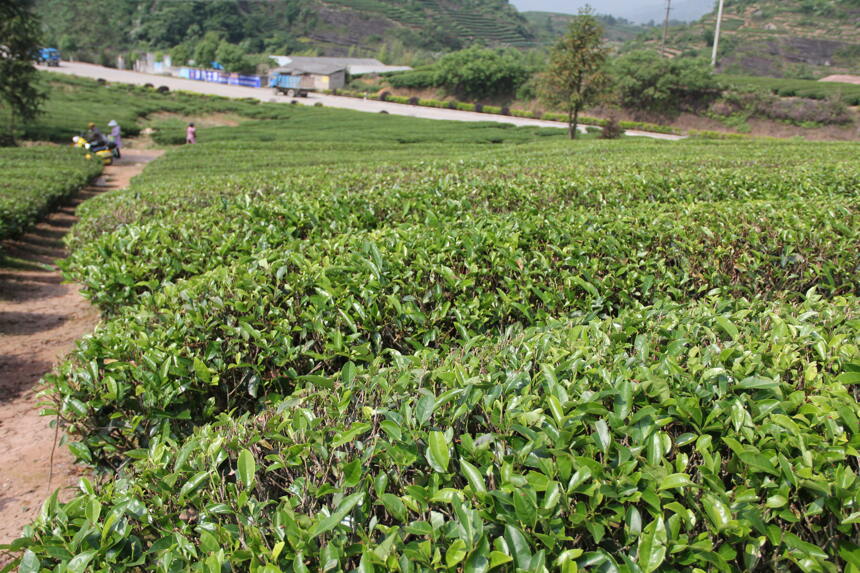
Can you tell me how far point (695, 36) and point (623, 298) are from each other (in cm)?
13199

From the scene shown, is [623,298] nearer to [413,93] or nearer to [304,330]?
[304,330]

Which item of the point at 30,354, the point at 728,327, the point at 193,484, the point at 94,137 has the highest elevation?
the point at 94,137

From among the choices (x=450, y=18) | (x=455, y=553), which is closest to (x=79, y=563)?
(x=455, y=553)

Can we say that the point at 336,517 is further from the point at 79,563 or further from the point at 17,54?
the point at 17,54

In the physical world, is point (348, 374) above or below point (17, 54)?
below

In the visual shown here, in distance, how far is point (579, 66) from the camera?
3059cm

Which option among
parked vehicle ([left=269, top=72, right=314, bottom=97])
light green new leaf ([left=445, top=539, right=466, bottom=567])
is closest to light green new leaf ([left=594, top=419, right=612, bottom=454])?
light green new leaf ([left=445, top=539, right=466, bottom=567])

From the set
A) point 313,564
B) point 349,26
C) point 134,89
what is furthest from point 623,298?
point 349,26

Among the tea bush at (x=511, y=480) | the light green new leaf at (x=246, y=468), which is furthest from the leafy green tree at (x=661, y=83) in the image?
the light green new leaf at (x=246, y=468)

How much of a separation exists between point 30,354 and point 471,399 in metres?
6.75

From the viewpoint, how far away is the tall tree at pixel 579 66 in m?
30.3

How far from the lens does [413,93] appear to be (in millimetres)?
68125

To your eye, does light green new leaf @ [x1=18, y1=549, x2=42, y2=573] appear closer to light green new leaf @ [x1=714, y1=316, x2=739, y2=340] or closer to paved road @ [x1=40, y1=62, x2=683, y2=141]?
light green new leaf @ [x1=714, y1=316, x2=739, y2=340]

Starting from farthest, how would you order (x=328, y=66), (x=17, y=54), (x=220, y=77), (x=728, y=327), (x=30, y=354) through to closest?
(x=220, y=77) → (x=328, y=66) → (x=17, y=54) → (x=30, y=354) → (x=728, y=327)
